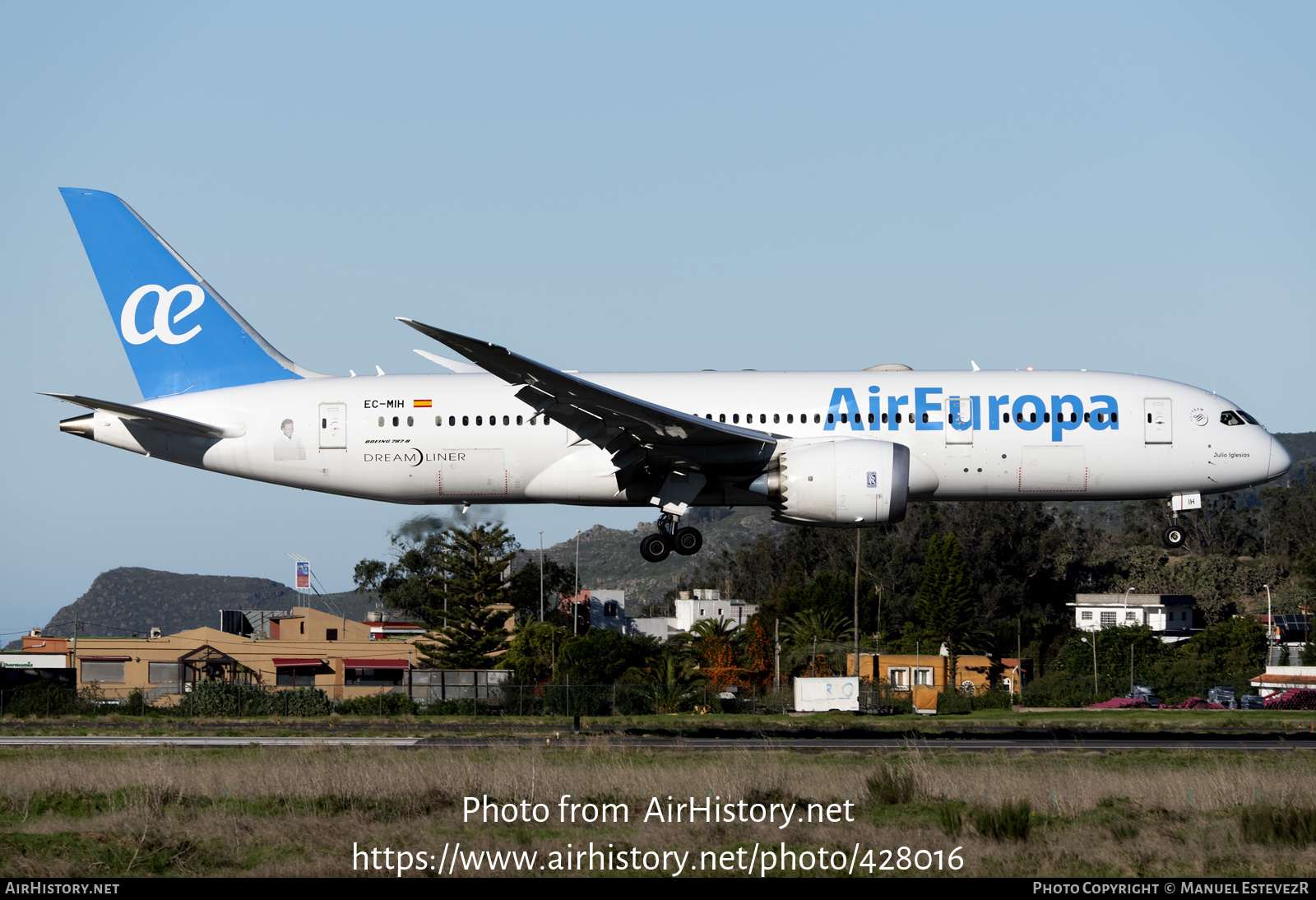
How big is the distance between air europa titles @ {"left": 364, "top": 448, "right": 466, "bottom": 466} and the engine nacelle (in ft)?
24.6

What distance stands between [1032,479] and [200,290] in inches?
832

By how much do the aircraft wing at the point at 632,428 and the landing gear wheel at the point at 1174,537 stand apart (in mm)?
9887

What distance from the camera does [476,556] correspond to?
76625 millimetres

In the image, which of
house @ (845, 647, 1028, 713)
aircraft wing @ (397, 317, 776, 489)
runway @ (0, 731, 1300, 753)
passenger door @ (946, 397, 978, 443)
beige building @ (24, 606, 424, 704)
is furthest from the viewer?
house @ (845, 647, 1028, 713)

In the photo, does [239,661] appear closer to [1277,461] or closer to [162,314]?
[162,314]

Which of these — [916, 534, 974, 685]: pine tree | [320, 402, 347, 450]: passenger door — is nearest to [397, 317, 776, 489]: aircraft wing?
[320, 402, 347, 450]: passenger door

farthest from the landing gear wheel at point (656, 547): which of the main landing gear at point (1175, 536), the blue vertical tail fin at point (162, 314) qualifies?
the main landing gear at point (1175, 536)

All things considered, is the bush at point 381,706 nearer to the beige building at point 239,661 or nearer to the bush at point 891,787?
the beige building at point 239,661

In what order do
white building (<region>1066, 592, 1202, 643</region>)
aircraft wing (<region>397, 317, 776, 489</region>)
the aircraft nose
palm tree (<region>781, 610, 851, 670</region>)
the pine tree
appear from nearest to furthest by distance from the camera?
aircraft wing (<region>397, 317, 776, 489</region>)
the aircraft nose
palm tree (<region>781, 610, 851, 670</region>)
the pine tree
white building (<region>1066, 592, 1202, 643</region>)

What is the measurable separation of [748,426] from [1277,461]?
12291 mm

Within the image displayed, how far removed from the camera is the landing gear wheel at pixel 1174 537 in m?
30.7

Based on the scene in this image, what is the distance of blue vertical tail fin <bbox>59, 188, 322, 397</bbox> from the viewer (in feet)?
108

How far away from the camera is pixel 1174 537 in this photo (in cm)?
3072

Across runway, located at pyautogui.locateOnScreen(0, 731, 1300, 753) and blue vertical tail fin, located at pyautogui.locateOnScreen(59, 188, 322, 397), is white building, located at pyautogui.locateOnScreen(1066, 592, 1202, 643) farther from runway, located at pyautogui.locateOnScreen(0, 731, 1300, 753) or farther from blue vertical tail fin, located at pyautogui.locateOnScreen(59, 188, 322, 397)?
blue vertical tail fin, located at pyautogui.locateOnScreen(59, 188, 322, 397)
